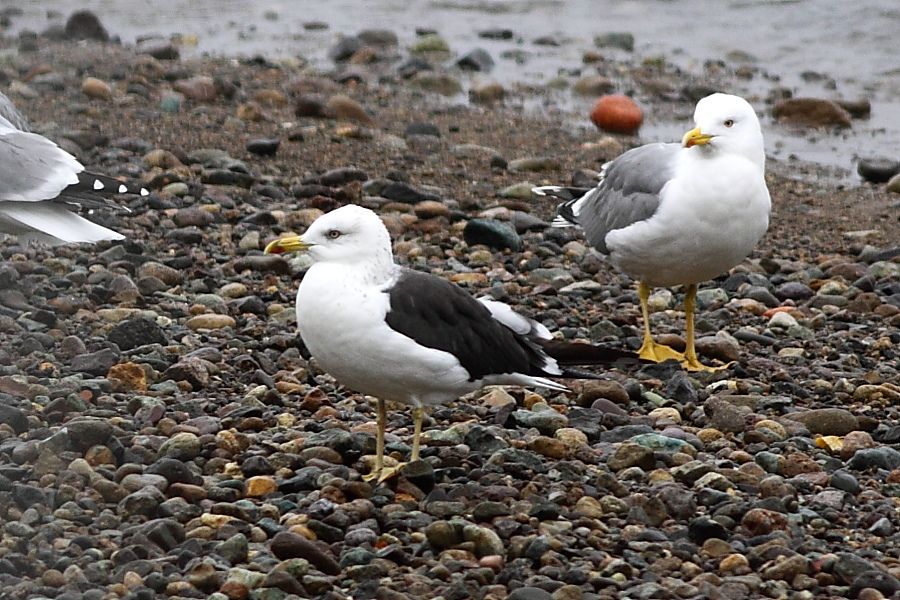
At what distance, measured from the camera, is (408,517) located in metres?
5.13

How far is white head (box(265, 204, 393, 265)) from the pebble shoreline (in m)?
0.77

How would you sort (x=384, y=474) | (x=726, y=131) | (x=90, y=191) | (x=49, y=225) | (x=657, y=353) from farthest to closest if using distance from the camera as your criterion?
(x=657, y=353) → (x=726, y=131) → (x=90, y=191) → (x=49, y=225) → (x=384, y=474)

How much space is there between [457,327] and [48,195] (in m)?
2.38

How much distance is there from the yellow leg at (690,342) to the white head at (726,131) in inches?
29.7

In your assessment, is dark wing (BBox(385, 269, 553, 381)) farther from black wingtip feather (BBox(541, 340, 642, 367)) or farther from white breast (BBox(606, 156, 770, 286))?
white breast (BBox(606, 156, 770, 286))

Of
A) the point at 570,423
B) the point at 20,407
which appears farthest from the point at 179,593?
the point at 570,423

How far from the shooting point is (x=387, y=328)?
17.3ft

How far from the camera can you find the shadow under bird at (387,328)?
5.24 m

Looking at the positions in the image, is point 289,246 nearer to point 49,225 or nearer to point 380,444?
point 380,444

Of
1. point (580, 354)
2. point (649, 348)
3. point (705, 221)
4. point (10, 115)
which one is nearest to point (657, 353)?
point (649, 348)

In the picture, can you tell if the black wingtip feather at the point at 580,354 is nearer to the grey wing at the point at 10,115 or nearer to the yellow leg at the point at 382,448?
the yellow leg at the point at 382,448

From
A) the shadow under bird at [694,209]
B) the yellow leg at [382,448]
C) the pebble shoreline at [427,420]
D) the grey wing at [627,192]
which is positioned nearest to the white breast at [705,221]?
the shadow under bird at [694,209]

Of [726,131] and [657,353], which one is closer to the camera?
[726,131]

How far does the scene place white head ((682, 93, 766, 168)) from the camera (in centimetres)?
729
